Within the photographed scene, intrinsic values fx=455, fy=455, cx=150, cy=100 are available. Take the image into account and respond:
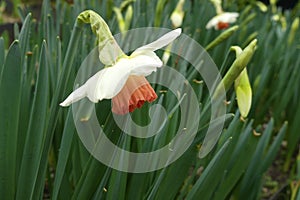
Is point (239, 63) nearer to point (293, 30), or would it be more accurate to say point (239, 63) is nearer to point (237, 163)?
point (237, 163)

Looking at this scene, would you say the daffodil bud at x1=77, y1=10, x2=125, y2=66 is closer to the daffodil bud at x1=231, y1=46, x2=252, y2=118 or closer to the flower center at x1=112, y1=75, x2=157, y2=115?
the flower center at x1=112, y1=75, x2=157, y2=115

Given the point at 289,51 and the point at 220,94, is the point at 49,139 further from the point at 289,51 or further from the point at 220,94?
the point at 289,51

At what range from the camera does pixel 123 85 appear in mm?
495

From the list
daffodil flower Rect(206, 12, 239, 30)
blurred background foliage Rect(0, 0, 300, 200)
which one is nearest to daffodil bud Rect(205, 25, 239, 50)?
blurred background foliage Rect(0, 0, 300, 200)

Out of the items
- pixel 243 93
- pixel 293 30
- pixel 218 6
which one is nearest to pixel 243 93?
pixel 243 93

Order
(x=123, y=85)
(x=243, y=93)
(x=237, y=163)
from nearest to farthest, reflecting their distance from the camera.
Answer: (x=123, y=85), (x=243, y=93), (x=237, y=163)

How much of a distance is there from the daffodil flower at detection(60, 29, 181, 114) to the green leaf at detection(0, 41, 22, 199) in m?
0.11

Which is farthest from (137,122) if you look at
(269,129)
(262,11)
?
(262,11)

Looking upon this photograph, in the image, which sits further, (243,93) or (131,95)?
(243,93)

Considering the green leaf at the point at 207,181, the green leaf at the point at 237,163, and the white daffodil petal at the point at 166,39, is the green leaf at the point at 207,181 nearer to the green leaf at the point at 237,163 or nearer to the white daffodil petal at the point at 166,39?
the green leaf at the point at 237,163

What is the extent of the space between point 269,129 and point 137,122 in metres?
0.45

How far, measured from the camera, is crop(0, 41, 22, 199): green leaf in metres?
0.58

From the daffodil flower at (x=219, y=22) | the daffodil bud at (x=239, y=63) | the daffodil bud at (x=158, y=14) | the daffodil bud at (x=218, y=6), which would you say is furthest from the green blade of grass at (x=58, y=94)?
the daffodil bud at (x=218, y=6)

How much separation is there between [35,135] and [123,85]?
20cm
